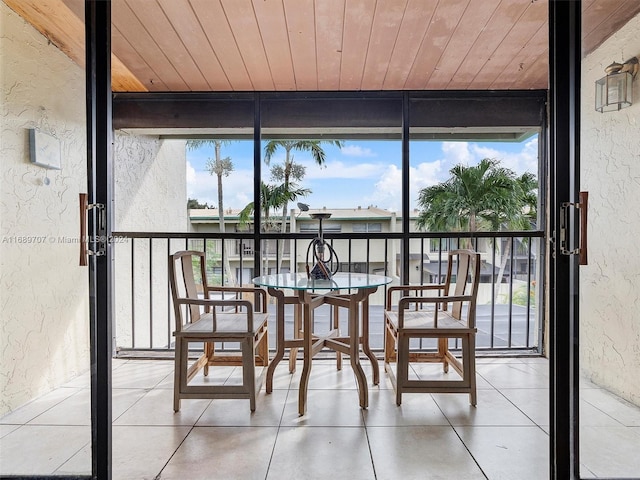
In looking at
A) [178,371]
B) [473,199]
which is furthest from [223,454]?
[473,199]

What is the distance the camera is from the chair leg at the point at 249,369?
2102mm

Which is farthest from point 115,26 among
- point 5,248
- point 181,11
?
point 5,248

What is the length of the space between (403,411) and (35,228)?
2.39 meters

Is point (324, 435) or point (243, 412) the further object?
point (243, 412)

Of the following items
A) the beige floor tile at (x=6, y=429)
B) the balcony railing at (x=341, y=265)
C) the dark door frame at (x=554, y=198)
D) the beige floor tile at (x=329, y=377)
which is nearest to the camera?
the dark door frame at (x=554, y=198)

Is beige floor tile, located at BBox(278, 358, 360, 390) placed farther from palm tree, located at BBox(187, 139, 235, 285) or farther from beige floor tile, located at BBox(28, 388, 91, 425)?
palm tree, located at BBox(187, 139, 235, 285)

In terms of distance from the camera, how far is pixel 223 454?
172cm

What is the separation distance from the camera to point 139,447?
178cm

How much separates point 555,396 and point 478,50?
6.80ft

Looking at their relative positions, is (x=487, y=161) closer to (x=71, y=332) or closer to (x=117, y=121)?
(x=117, y=121)

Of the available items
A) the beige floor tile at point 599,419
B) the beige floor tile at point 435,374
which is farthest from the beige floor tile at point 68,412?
the beige floor tile at point 599,419

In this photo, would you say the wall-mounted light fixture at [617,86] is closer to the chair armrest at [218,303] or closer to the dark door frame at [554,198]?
the dark door frame at [554,198]

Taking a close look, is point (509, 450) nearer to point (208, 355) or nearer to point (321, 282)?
point (321, 282)

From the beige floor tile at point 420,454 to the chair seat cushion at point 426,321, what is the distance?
551mm
